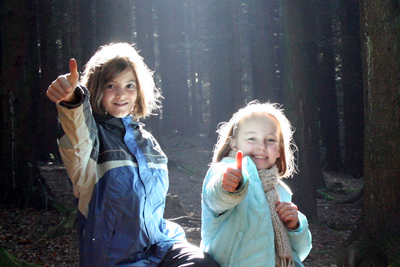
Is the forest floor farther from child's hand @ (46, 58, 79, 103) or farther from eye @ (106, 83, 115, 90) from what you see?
child's hand @ (46, 58, 79, 103)

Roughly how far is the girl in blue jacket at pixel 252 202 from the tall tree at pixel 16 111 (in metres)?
6.51

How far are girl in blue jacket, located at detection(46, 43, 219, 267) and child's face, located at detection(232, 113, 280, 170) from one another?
2.01 feet

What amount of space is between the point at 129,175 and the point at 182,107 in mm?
23041

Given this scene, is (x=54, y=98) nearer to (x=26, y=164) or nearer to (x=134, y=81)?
(x=134, y=81)

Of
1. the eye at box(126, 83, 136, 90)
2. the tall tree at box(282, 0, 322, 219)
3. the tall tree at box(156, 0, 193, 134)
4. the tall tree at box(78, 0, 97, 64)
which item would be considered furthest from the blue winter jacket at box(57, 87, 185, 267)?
the tall tree at box(156, 0, 193, 134)

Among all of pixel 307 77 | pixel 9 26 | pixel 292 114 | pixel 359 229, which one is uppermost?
pixel 9 26

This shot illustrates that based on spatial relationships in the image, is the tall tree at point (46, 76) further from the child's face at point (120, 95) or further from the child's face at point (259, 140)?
the child's face at point (259, 140)

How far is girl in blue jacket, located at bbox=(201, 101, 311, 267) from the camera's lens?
94.8 inches

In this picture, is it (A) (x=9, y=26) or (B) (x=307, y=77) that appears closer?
(A) (x=9, y=26)

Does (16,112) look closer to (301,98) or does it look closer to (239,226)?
(301,98)

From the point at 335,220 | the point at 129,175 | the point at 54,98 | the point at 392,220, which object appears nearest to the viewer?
the point at 54,98

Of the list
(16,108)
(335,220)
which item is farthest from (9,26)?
(335,220)

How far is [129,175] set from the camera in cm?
270

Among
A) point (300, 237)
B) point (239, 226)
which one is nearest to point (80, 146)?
point (239, 226)
